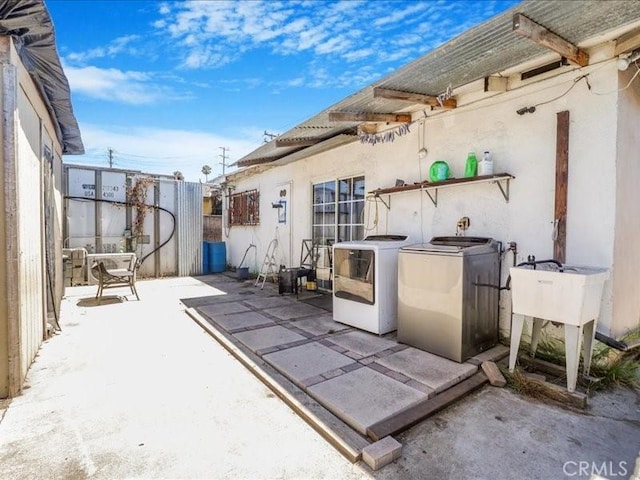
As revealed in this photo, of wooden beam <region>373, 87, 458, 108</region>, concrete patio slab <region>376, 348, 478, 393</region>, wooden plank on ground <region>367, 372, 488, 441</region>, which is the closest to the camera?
wooden plank on ground <region>367, 372, 488, 441</region>

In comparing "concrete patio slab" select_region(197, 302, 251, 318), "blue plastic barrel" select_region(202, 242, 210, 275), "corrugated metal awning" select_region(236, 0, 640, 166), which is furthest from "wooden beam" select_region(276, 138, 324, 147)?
"blue plastic barrel" select_region(202, 242, 210, 275)

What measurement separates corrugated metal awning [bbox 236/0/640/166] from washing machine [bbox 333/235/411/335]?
1.78 meters

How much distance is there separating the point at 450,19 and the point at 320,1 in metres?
1.48

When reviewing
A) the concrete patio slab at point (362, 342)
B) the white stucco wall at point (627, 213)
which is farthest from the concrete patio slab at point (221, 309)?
the white stucco wall at point (627, 213)

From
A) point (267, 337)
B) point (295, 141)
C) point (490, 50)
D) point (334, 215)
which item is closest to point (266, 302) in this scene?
point (267, 337)

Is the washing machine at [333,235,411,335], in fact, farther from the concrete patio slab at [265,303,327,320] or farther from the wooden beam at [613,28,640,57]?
→ the wooden beam at [613,28,640,57]

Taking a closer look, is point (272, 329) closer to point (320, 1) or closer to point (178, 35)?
point (320, 1)

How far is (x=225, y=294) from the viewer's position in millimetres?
6312

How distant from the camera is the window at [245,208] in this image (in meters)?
8.44

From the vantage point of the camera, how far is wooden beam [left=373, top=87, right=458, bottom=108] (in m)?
3.30

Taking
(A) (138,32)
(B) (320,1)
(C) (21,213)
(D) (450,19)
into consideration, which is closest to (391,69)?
(D) (450,19)

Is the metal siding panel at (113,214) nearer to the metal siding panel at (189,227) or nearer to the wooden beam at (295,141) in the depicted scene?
the metal siding panel at (189,227)

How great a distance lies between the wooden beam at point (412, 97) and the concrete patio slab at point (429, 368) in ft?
8.92

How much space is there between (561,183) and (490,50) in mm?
1395
